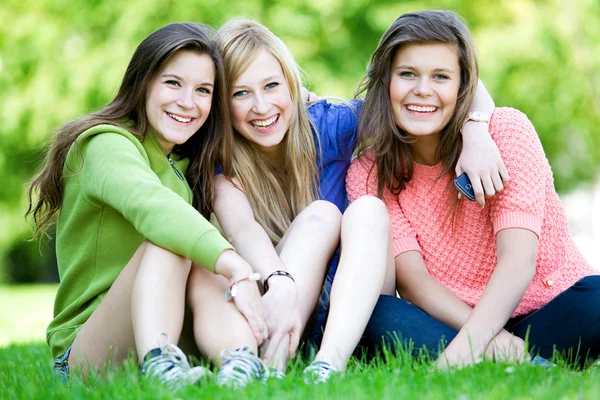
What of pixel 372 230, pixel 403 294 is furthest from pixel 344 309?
pixel 403 294

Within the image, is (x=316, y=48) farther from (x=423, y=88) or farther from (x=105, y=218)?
(x=105, y=218)

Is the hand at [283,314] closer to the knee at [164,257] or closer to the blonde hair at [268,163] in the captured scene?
the knee at [164,257]

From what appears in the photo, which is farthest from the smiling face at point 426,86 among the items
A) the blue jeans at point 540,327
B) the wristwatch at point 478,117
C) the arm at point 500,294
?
the blue jeans at point 540,327

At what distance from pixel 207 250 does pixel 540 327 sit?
1.39m

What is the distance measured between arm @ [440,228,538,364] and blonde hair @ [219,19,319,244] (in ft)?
3.38

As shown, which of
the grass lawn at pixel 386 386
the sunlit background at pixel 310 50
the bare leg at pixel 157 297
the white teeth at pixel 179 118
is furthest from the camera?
the sunlit background at pixel 310 50

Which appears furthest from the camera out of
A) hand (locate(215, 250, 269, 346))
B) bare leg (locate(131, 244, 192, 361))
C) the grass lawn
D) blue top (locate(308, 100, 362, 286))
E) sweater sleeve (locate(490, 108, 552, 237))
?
blue top (locate(308, 100, 362, 286))

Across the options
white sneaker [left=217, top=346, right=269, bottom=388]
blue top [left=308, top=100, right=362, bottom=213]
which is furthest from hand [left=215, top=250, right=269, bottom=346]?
blue top [left=308, top=100, right=362, bottom=213]

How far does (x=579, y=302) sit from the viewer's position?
3.01m

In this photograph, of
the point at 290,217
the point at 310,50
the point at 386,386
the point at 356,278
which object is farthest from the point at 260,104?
A: the point at 310,50

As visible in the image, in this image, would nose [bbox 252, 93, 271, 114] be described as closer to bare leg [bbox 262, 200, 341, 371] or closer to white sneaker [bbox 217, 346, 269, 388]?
bare leg [bbox 262, 200, 341, 371]

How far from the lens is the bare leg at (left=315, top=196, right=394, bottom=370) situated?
2934mm

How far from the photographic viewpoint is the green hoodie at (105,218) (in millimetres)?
2791

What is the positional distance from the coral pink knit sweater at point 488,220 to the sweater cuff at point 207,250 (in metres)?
1.06
